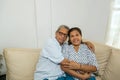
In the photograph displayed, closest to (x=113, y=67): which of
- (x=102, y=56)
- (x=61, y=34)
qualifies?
(x=102, y=56)

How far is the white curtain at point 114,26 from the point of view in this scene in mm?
3051

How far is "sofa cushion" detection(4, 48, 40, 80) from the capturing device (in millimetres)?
1821

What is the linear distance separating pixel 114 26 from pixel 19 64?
212 cm

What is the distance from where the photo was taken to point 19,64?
71.8 inches

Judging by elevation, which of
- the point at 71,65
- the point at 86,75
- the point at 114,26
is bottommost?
the point at 86,75

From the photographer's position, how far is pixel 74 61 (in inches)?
68.6

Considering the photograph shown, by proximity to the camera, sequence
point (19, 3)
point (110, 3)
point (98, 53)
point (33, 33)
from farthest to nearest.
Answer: point (110, 3)
point (33, 33)
point (19, 3)
point (98, 53)

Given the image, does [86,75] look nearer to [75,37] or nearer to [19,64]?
[75,37]

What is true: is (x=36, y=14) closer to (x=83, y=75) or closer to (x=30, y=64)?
(x=30, y=64)

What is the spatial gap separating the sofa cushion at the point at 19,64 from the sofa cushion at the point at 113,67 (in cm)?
88

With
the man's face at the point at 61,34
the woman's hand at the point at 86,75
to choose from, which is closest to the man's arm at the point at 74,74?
the woman's hand at the point at 86,75

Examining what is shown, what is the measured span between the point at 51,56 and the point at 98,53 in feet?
2.19

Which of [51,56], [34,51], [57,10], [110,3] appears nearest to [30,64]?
[34,51]

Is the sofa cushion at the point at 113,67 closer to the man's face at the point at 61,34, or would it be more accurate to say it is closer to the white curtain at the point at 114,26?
the man's face at the point at 61,34
